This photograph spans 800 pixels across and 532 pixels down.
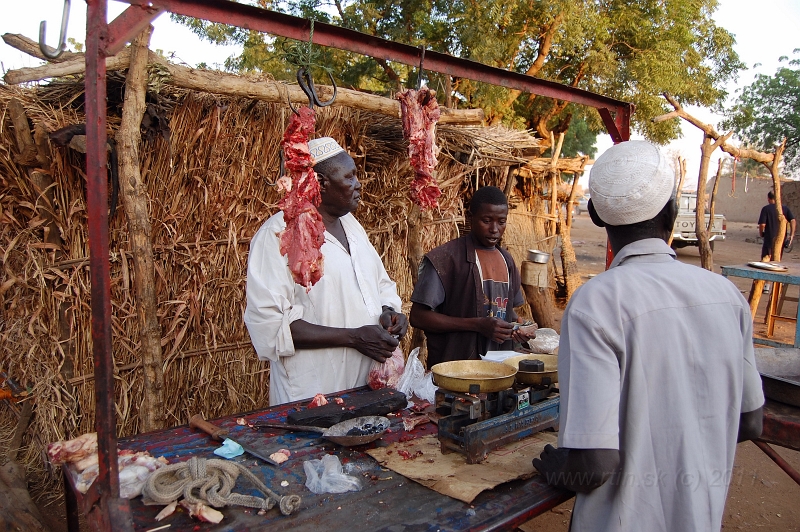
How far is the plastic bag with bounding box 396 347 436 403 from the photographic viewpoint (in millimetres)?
2932

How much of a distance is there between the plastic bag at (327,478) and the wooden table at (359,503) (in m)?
0.02

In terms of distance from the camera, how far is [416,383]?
9.96ft

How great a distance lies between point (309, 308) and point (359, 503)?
4.59 feet

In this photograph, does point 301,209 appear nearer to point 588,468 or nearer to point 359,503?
point 359,503

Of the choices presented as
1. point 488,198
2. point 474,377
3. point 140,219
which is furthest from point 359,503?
point 140,219

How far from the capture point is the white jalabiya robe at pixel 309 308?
2.86 metres

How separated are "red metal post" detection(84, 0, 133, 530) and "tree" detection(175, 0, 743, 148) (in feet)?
36.4

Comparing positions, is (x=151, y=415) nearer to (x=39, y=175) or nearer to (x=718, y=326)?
(x=39, y=175)

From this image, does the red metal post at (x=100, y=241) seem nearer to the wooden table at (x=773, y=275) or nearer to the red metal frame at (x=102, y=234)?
the red metal frame at (x=102, y=234)

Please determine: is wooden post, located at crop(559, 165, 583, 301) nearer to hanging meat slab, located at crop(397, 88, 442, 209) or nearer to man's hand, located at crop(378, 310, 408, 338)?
hanging meat slab, located at crop(397, 88, 442, 209)

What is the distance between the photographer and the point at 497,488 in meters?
1.97

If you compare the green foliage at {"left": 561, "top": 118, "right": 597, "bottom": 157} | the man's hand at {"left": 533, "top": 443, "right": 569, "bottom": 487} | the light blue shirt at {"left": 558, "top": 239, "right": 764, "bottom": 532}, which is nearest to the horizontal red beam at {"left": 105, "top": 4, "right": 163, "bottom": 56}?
the light blue shirt at {"left": 558, "top": 239, "right": 764, "bottom": 532}

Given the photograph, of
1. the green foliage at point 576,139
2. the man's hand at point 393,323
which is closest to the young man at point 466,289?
the man's hand at point 393,323

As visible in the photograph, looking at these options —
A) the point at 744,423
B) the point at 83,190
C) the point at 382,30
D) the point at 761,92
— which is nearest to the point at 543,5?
the point at 382,30
